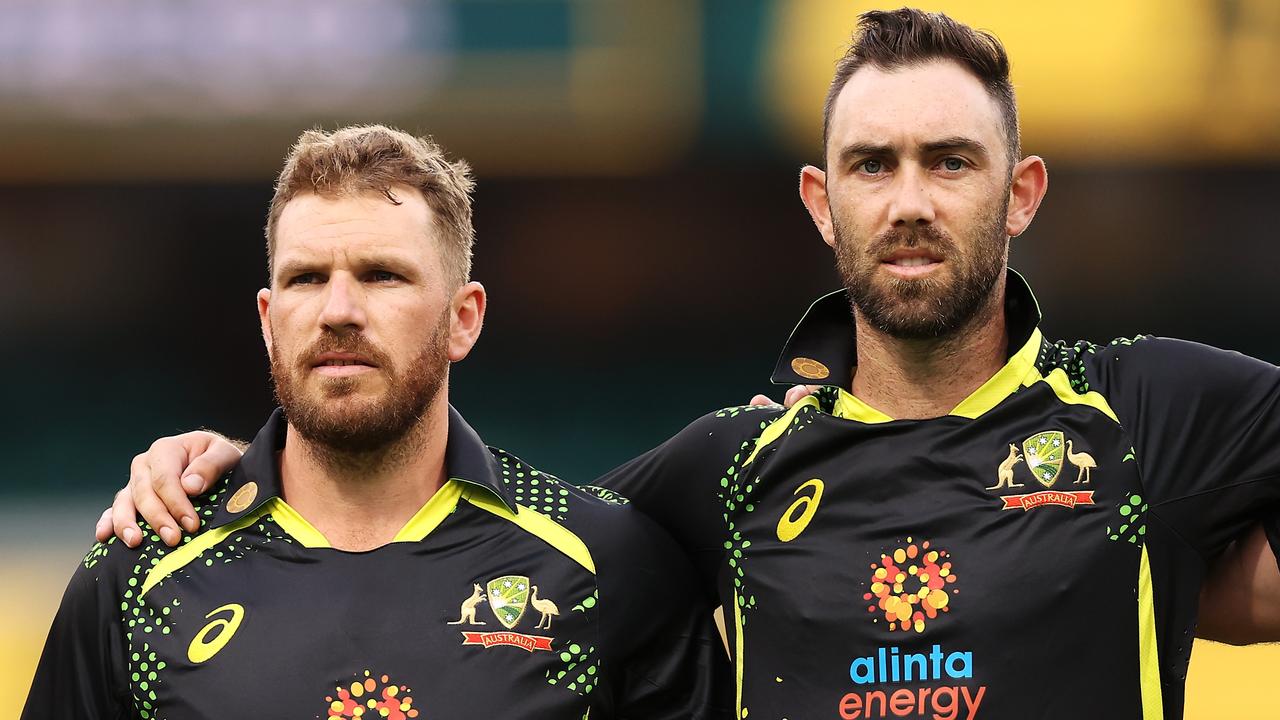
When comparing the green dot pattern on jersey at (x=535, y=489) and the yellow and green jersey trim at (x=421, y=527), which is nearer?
the yellow and green jersey trim at (x=421, y=527)

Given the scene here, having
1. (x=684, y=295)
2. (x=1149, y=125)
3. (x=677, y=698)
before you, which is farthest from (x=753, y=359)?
(x=677, y=698)

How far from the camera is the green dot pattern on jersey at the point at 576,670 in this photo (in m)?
3.77

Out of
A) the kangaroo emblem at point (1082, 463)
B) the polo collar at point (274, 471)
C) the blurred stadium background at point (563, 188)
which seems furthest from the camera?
the blurred stadium background at point (563, 188)

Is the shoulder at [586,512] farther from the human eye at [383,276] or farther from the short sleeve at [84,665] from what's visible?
the short sleeve at [84,665]

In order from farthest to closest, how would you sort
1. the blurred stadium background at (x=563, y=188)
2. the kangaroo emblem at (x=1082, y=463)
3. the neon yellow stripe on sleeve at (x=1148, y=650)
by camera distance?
the blurred stadium background at (x=563, y=188) < the kangaroo emblem at (x=1082, y=463) < the neon yellow stripe on sleeve at (x=1148, y=650)

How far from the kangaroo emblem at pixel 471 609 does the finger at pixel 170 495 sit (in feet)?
2.07

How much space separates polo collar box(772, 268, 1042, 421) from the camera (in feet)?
12.6

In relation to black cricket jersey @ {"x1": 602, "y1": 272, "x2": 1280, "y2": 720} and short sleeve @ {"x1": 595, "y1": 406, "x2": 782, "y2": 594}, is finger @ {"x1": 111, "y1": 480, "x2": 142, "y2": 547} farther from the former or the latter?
black cricket jersey @ {"x1": 602, "y1": 272, "x2": 1280, "y2": 720}

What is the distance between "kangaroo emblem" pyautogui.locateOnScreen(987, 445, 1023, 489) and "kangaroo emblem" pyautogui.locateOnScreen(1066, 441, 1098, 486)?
11cm

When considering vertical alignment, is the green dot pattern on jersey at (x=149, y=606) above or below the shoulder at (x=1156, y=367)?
below

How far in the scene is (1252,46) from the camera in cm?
1096

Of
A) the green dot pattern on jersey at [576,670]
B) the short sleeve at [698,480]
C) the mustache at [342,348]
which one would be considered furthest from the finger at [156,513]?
the short sleeve at [698,480]

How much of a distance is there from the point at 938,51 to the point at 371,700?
73.8 inches

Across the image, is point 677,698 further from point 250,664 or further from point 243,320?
point 243,320
